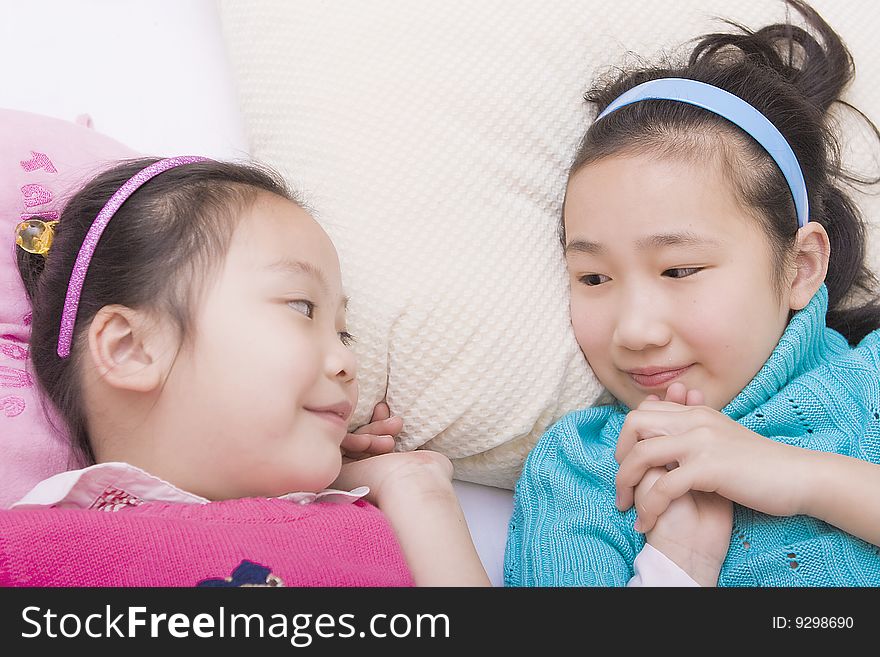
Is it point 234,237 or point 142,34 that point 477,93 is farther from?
point 142,34

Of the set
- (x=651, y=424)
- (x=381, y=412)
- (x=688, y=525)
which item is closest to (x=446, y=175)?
(x=381, y=412)

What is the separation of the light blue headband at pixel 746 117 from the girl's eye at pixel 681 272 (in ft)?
0.69

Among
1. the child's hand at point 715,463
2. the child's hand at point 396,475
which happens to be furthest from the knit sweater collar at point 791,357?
the child's hand at point 396,475

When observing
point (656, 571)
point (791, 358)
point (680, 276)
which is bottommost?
point (656, 571)

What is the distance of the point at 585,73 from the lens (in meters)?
1.47

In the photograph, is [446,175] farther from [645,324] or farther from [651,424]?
[651,424]

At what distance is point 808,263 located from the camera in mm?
1329

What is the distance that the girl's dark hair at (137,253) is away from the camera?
1.04 metres

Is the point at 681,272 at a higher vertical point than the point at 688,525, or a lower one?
higher

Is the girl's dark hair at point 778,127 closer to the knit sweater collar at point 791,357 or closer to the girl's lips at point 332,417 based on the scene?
the knit sweater collar at point 791,357

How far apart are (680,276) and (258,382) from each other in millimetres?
602
